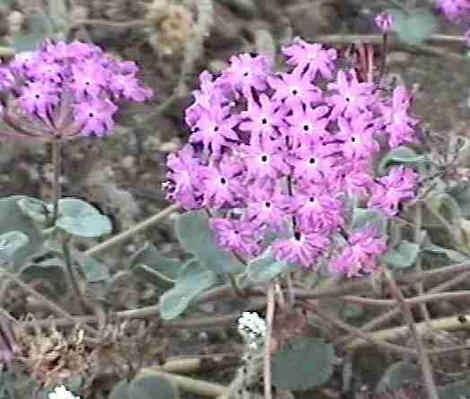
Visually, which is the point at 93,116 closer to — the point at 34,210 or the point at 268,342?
the point at 34,210

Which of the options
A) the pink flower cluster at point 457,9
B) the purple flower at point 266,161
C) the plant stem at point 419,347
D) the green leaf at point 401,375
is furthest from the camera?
the green leaf at point 401,375

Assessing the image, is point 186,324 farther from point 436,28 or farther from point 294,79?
point 436,28

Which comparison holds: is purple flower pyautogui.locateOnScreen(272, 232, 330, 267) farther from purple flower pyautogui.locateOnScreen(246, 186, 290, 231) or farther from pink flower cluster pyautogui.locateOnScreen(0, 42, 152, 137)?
pink flower cluster pyautogui.locateOnScreen(0, 42, 152, 137)

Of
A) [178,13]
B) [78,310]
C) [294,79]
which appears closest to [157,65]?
[178,13]

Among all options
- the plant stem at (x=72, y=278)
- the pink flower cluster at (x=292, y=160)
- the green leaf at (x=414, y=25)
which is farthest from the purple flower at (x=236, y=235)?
the green leaf at (x=414, y=25)

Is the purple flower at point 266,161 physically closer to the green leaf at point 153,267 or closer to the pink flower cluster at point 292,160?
the pink flower cluster at point 292,160

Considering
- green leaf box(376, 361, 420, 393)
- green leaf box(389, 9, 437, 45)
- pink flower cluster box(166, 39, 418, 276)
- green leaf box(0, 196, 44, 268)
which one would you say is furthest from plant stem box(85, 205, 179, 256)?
green leaf box(389, 9, 437, 45)

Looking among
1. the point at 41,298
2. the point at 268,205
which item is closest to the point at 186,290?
the point at 41,298
